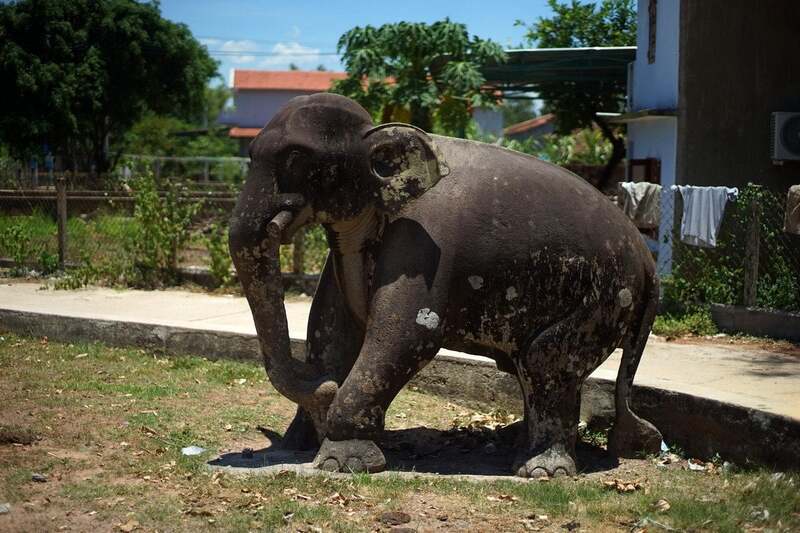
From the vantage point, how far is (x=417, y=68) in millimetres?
16281

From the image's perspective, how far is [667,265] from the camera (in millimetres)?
12453

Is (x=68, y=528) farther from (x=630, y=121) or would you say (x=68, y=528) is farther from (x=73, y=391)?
(x=630, y=121)

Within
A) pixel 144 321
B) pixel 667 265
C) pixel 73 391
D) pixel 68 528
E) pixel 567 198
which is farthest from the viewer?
pixel 667 265

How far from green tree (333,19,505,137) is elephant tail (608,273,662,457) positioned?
994cm

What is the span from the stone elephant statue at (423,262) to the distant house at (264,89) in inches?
2036

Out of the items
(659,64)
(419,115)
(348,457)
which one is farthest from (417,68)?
(348,457)

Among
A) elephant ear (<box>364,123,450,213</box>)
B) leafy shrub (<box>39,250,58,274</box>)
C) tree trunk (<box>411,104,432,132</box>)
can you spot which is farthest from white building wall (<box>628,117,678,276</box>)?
leafy shrub (<box>39,250,58,274</box>)

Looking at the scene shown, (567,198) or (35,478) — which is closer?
(35,478)

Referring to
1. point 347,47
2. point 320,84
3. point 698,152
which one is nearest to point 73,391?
point 698,152

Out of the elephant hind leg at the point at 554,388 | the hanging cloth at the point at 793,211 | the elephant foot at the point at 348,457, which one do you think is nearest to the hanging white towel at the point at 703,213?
the hanging cloth at the point at 793,211

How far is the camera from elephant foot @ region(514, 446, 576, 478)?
5.68 metres

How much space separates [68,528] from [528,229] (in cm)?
285

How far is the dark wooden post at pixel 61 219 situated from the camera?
1407 centimetres

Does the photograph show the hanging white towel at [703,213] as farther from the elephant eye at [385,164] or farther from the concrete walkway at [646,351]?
the elephant eye at [385,164]
